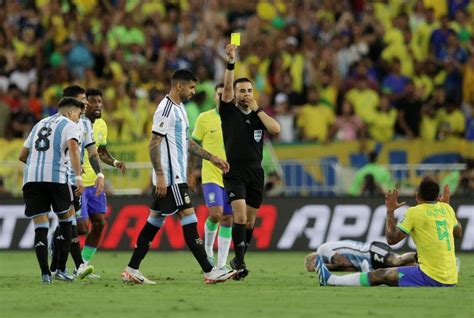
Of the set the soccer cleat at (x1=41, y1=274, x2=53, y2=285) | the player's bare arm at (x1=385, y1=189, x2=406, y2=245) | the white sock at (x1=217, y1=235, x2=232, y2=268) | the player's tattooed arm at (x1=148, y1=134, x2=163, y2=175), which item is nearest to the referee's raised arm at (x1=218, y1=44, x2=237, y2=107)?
the player's tattooed arm at (x1=148, y1=134, x2=163, y2=175)

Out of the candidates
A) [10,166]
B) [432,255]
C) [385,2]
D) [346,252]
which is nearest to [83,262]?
[346,252]

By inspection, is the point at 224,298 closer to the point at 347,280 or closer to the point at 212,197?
the point at 347,280

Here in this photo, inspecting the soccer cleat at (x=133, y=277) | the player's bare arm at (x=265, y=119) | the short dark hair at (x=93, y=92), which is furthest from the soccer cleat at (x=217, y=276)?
the short dark hair at (x=93, y=92)

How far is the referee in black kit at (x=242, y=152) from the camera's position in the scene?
53.6 ft

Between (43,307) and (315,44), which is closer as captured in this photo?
(43,307)

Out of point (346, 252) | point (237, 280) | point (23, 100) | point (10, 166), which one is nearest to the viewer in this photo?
point (237, 280)

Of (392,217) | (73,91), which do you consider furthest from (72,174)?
(392,217)

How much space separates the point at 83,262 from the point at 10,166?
327 inches

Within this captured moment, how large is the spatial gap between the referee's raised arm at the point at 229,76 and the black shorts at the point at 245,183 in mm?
897

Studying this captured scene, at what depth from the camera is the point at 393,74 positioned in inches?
1102

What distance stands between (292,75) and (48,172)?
1298 centimetres

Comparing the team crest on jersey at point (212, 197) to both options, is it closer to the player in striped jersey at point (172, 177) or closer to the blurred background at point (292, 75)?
the player in striped jersey at point (172, 177)

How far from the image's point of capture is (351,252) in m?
17.5

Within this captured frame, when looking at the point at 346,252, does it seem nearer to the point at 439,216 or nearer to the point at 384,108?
the point at 439,216
